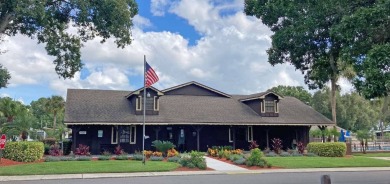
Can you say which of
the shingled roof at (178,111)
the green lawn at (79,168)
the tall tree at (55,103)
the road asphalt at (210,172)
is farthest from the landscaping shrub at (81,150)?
the tall tree at (55,103)

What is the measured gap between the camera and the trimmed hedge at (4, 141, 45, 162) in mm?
21453

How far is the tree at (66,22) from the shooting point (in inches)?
732

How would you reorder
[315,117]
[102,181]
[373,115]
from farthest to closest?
[373,115] → [315,117] → [102,181]

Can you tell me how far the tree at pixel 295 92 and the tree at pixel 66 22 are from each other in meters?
50.6

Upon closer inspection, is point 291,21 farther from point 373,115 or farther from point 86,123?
point 373,115

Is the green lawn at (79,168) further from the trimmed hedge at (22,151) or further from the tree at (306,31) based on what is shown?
the tree at (306,31)

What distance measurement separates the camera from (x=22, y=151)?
848 inches

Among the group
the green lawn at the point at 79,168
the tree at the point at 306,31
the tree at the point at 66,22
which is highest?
the tree at the point at 66,22

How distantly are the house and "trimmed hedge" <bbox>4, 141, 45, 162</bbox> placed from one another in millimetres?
4633

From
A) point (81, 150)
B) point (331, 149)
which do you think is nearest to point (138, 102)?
point (81, 150)

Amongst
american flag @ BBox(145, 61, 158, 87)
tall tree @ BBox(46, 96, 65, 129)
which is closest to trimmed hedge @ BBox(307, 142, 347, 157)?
american flag @ BBox(145, 61, 158, 87)

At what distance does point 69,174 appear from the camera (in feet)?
54.7

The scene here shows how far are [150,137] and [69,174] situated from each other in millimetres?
13714

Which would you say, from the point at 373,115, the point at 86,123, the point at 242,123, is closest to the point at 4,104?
the point at 86,123
